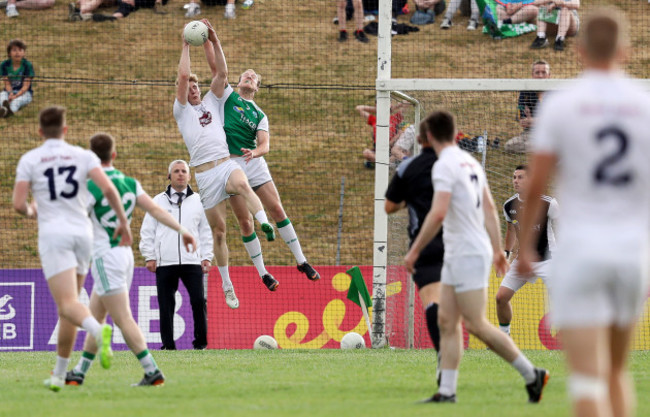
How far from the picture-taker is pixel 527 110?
1548 cm

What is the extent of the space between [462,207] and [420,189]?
918 millimetres

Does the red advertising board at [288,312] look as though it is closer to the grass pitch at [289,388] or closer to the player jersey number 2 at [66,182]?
the grass pitch at [289,388]

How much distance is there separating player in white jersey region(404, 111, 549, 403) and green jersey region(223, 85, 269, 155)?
19.0 ft

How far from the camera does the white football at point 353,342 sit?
45.3ft

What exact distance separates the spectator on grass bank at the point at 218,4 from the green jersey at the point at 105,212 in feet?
61.8

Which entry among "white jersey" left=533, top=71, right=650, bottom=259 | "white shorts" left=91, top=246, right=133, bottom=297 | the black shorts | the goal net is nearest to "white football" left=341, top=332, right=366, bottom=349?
the goal net

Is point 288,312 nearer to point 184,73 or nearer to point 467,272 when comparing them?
point 184,73

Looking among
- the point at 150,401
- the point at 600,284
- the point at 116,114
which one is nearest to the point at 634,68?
the point at 116,114

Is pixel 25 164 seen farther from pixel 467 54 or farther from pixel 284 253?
pixel 467 54

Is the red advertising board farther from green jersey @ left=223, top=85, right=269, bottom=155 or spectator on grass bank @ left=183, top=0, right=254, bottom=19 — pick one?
spectator on grass bank @ left=183, top=0, right=254, bottom=19

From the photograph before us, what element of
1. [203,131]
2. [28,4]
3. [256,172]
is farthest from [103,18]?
[203,131]

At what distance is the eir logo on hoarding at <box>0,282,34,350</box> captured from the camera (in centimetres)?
1544

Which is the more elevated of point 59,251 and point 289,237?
point 59,251

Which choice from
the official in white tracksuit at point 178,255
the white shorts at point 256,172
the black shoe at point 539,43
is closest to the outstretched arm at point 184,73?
the white shorts at point 256,172
